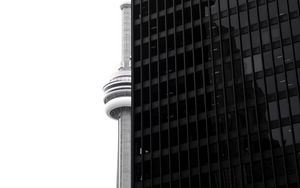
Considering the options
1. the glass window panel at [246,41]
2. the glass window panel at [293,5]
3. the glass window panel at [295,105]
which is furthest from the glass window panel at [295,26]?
the glass window panel at [295,105]

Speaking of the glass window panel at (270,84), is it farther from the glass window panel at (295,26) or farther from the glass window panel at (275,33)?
the glass window panel at (295,26)

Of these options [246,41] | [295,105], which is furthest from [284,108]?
[246,41]

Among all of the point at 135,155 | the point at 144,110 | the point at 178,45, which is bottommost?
the point at 135,155

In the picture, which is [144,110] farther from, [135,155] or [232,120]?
[232,120]

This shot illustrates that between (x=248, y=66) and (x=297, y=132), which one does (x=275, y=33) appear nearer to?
(x=248, y=66)

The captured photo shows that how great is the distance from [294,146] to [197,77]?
62.5 ft

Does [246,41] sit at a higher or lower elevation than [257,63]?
higher

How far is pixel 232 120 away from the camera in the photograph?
87812 mm

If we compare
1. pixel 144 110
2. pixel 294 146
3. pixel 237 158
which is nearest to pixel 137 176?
pixel 144 110

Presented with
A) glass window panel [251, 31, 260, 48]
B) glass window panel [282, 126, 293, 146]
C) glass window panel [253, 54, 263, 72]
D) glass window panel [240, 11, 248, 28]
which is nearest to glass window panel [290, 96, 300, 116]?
glass window panel [282, 126, 293, 146]

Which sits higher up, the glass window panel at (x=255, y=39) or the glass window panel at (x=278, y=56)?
the glass window panel at (x=255, y=39)

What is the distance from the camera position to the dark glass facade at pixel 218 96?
83.9m

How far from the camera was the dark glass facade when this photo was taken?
83875 millimetres

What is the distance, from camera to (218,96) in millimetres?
90938
